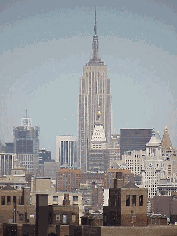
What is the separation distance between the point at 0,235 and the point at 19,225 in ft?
4.69

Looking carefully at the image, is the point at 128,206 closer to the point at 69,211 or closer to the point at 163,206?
the point at 69,211

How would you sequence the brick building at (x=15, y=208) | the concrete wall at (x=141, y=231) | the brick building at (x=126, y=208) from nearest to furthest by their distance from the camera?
1. the concrete wall at (x=141, y=231)
2. the brick building at (x=126, y=208)
3. the brick building at (x=15, y=208)

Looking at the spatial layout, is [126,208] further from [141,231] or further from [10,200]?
[10,200]

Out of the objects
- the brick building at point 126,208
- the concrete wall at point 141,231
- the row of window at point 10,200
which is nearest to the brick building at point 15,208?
the row of window at point 10,200

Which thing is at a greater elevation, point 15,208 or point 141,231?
point 15,208

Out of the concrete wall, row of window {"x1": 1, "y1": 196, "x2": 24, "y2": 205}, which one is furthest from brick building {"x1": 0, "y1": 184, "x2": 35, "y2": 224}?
the concrete wall

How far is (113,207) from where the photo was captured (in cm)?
8425

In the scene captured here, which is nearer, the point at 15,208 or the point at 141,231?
the point at 141,231

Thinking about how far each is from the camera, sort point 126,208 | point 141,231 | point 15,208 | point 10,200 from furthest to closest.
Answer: point 10,200 < point 15,208 < point 126,208 < point 141,231

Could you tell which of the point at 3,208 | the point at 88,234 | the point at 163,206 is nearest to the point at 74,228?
the point at 88,234

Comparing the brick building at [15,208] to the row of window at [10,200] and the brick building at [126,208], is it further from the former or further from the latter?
the brick building at [126,208]

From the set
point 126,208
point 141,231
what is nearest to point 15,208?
point 126,208

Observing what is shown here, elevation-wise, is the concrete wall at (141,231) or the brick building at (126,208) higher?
the brick building at (126,208)

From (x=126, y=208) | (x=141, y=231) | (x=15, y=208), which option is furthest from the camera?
(x=15, y=208)
